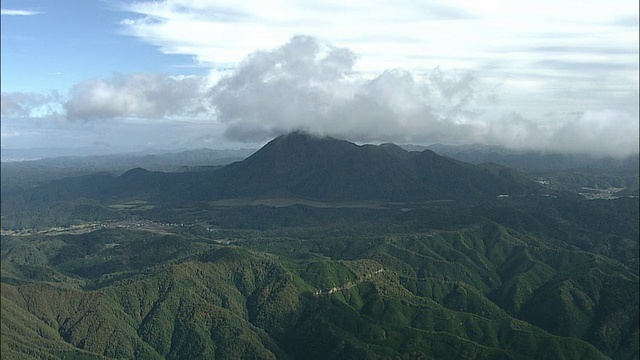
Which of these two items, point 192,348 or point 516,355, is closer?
point 516,355

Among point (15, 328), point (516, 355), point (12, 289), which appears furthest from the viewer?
point (12, 289)

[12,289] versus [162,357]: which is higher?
[12,289]

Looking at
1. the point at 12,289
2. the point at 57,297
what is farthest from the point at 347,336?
the point at 12,289

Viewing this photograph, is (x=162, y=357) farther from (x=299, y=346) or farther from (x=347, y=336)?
(x=347, y=336)

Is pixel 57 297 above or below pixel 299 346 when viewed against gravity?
above

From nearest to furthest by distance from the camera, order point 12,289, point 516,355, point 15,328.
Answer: point 15,328 → point 516,355 → point 12,289

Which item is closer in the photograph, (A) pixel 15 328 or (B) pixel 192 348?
(A) pixel 15 328

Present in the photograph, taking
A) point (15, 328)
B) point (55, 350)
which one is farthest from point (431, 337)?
point (15, 328)
